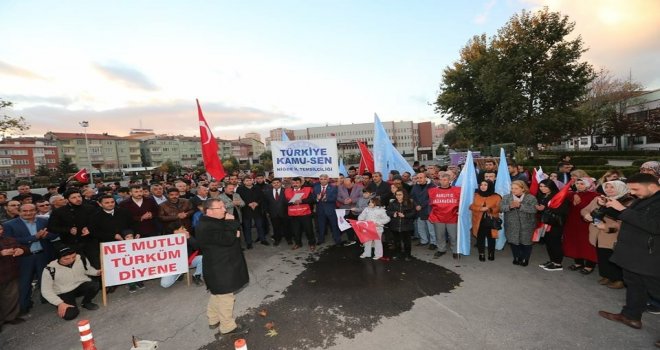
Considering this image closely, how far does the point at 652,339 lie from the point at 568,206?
2.71 meters

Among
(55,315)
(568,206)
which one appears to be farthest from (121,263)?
(568,206)

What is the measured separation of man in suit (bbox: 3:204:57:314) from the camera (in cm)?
557

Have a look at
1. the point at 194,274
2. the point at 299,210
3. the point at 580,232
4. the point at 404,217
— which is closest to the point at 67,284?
the point at 194,274

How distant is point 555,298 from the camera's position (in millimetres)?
4859

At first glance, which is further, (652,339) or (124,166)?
(124,166)

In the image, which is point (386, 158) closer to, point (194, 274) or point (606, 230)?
point (606, 230)

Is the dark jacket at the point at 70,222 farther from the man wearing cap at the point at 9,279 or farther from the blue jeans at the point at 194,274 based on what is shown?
the blue jeans at the point at 194,274

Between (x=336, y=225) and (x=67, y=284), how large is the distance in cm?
565

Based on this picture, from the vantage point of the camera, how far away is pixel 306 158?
348 inches

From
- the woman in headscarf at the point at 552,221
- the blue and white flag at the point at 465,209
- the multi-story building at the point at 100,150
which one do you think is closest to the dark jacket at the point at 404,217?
the blue and white flag at the point at 465,209

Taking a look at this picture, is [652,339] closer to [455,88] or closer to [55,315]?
[55,315]

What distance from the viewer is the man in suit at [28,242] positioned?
5.57 meters

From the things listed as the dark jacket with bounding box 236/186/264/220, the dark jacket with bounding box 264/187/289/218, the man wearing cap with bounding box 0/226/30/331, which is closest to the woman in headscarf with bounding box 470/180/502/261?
the dark jacket with bounding box 264/187/289/218

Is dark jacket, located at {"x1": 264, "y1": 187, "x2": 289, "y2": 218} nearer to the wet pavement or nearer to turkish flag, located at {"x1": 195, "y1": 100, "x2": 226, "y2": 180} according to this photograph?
turkish flag, located at {"x1": 195, "y1": 100, "x2": 226, "y2": 180}
